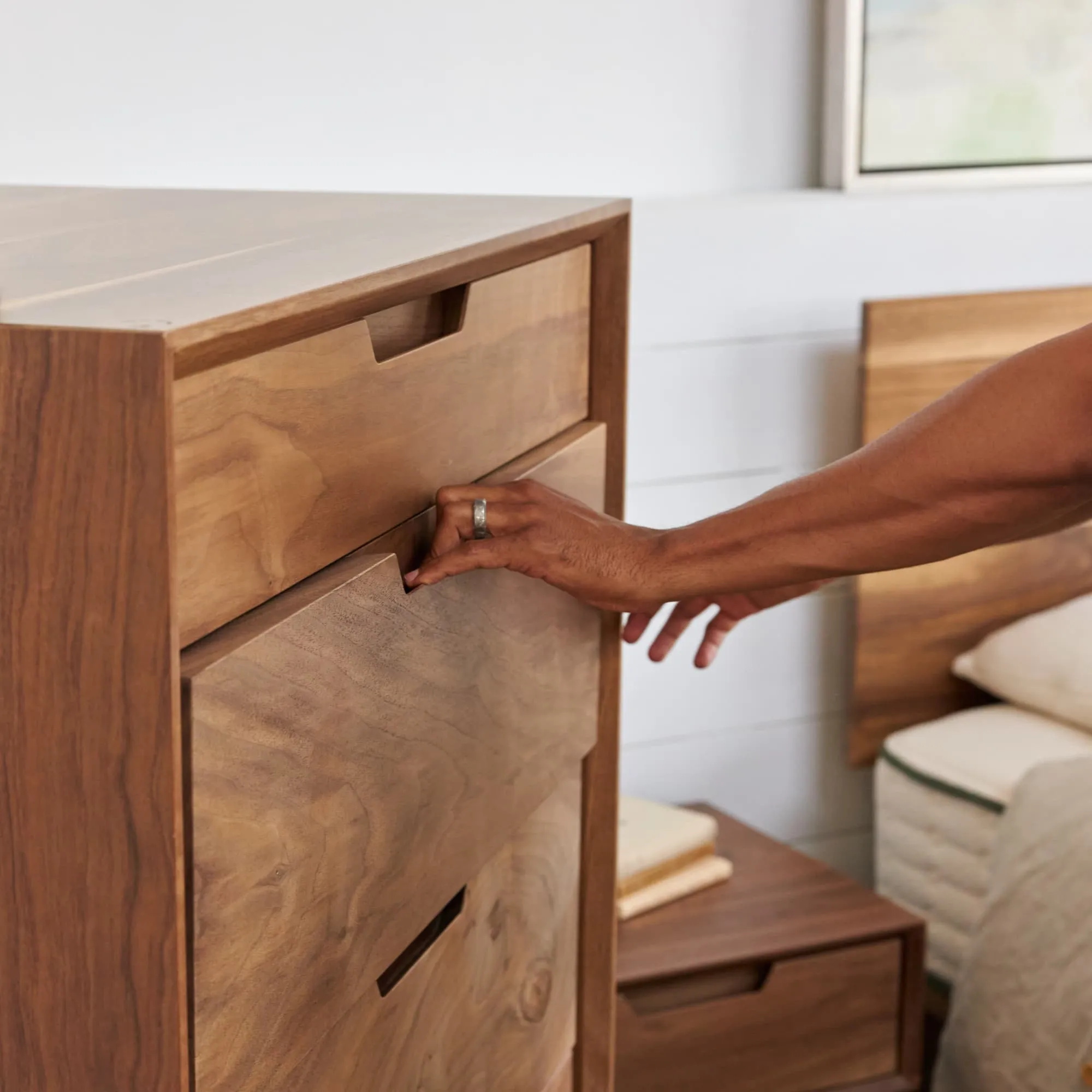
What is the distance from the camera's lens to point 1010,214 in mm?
1941

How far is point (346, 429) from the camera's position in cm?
66

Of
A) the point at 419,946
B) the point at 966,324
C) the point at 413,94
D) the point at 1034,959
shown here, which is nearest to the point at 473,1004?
the point at 419,946

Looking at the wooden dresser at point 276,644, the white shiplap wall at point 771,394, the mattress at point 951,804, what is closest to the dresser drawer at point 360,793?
the wooden dresser at point 276,644

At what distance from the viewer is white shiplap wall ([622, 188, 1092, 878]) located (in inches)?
69.6

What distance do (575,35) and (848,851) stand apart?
1.18 metres

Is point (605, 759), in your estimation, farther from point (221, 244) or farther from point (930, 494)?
point (221, 244)

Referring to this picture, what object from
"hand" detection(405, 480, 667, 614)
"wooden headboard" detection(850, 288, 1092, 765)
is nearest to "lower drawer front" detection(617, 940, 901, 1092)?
"wooden headboard" detection(850, 288, 1092, 765)

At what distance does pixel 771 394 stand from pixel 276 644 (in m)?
1.35

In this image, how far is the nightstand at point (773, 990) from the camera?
1457 millimetres

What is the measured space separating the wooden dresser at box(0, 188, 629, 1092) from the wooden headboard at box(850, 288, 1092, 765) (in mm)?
956

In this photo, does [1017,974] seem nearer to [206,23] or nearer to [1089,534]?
[1089,534]

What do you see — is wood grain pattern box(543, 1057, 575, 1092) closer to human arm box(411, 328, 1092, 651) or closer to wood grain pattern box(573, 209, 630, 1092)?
wood grain pattern box(573, 209, 630, 1092)

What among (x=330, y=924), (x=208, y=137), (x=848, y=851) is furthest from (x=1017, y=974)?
(x=208, y=137)

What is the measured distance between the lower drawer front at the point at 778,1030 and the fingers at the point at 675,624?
19.8 inches
